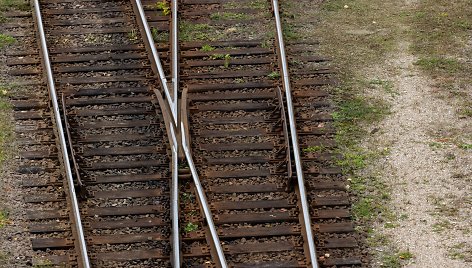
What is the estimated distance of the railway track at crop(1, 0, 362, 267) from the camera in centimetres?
1223

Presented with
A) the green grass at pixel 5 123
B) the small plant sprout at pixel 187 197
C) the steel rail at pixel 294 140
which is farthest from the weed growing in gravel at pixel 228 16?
the small plant sprout at pixel 187 197

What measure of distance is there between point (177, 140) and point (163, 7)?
4.59 m

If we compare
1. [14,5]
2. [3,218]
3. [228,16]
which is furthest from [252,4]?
[3,218]

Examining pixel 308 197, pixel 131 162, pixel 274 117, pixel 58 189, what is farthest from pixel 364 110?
pixel 58 189

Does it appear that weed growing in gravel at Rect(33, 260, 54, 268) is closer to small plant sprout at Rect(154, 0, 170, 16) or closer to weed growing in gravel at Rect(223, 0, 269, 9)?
small plant sprout at Rect(154, 0, 170, 16)

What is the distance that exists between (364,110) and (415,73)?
139cm

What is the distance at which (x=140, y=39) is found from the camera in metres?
16.7

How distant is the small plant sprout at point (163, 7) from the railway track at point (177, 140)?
36 millimetres

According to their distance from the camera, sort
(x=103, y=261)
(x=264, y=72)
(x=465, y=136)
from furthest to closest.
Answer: (x=264, y=72), (x=465, y=136), (x=103, y=261)

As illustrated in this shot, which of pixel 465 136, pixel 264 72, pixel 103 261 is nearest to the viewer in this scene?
pixel 103 261

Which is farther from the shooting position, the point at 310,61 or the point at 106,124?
the point at 310,61

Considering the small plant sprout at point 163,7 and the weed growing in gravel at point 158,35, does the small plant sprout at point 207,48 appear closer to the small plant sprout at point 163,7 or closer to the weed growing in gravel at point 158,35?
the weed growing in gravel at point 158,35

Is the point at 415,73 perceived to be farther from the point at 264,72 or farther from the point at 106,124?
the point at 106,124

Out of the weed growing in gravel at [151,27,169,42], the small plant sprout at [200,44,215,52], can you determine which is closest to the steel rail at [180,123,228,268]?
the small plant sprout at [200,44,215,52]
